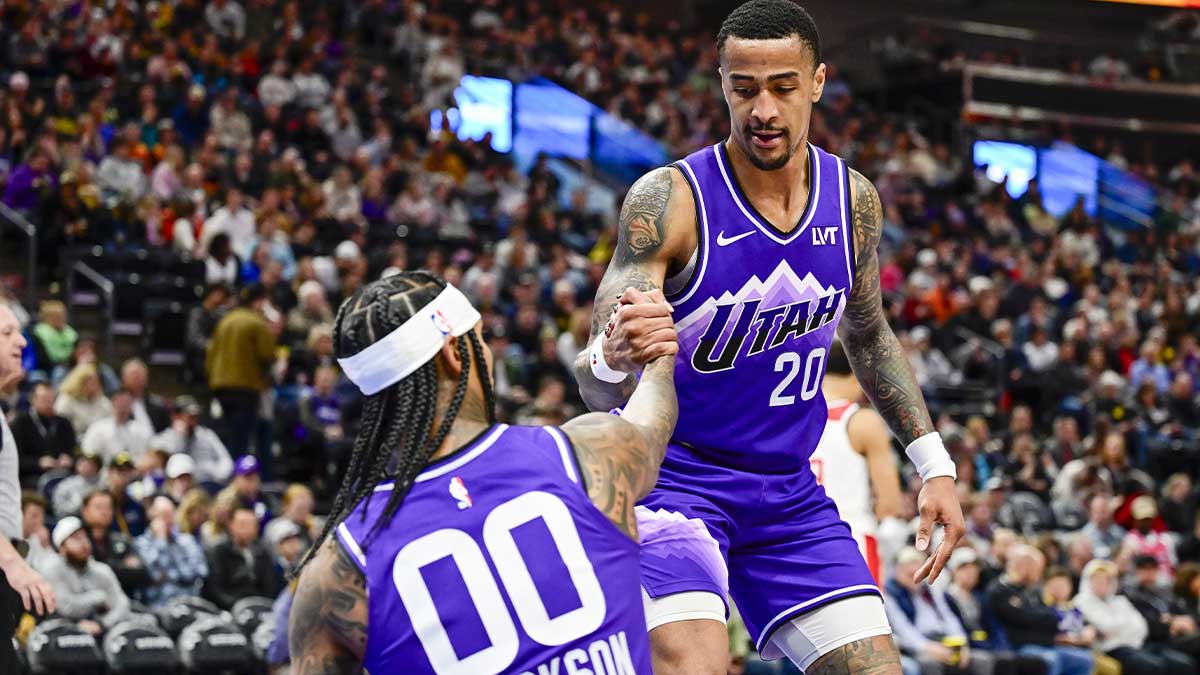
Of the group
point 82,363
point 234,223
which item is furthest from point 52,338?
point 234,223

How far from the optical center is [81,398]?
1340 centimetres

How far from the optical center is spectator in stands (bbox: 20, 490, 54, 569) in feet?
35.4

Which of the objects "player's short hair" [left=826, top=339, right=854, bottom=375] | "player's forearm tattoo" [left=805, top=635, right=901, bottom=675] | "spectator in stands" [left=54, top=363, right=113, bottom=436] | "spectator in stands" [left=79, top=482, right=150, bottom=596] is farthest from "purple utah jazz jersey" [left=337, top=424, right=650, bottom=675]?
"spectator in stands" [left=54, top=363, right=113, bottom=436]

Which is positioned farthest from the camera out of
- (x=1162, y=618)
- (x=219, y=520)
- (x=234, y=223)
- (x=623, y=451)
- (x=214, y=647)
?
(x=234, y=223)

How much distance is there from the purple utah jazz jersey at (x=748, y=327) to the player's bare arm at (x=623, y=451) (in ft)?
3.11

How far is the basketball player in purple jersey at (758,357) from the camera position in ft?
15.6

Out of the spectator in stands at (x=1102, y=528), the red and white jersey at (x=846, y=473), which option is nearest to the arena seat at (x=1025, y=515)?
the spectator in stands at (x=1102, y=528)

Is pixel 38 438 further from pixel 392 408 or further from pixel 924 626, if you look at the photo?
pixel 392 408

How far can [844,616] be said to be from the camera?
4.82m

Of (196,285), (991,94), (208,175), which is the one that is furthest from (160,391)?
(991,94)

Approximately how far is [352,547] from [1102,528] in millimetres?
14554

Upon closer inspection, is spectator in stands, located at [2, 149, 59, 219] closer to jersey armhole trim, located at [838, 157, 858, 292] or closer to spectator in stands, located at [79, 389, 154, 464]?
spectator in stands, located at [79, 389, 154, 464]

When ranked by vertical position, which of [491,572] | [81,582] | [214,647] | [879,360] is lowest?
[214,647]

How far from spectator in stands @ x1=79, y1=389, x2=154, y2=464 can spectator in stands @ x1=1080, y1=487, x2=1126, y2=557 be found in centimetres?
927
